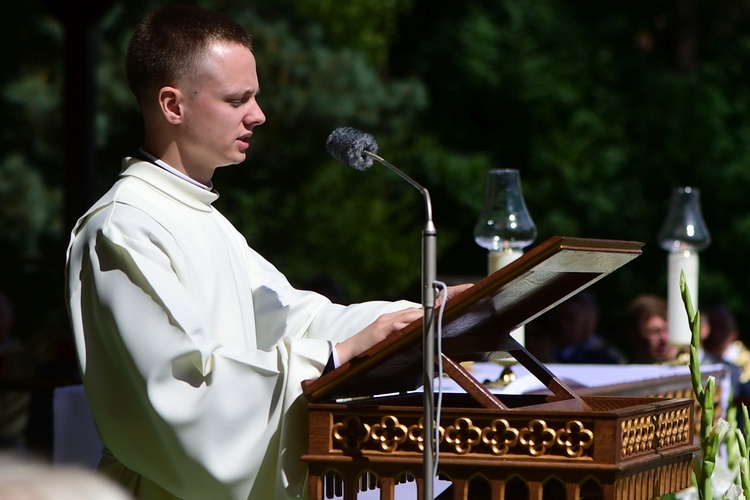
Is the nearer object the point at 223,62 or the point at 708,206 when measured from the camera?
the point at 223,62

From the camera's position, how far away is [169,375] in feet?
7.23

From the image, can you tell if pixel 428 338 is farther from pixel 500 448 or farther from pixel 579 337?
pixel 579 337

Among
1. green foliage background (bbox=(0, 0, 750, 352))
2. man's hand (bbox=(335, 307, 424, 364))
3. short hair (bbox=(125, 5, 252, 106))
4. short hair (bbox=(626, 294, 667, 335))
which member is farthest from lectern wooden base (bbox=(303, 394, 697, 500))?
green foliage background (bbox=(0, 0, 750, 352))

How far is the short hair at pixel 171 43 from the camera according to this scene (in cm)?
247

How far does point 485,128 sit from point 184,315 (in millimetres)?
17126

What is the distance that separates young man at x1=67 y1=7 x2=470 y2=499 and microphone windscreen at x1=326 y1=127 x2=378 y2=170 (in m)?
0.28

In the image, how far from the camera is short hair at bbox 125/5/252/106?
247 centimetres

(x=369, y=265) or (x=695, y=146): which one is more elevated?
(x=695, y=146)

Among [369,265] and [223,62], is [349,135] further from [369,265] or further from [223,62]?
[369,265]

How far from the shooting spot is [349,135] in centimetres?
222

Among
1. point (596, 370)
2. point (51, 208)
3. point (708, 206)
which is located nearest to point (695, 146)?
point (708, 206)

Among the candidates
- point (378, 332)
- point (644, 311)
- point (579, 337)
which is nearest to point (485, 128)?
point (579, 337)

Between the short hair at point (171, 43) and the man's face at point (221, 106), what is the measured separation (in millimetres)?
23

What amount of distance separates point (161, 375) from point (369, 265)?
1549cm
